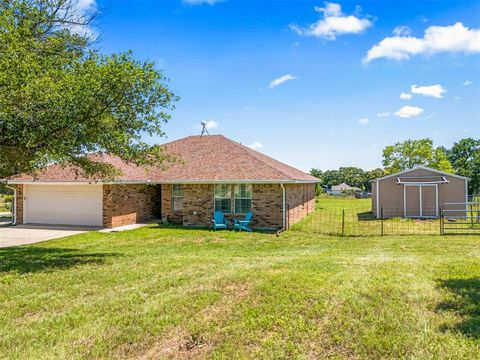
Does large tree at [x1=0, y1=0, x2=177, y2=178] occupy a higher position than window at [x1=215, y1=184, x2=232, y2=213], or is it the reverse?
large tree at [x1=0, y1=0, x2=177, y2=178]

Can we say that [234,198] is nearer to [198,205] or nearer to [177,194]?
[198,205]

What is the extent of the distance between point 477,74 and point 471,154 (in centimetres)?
5685

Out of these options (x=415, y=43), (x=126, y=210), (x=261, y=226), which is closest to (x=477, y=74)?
(x=415, y=43)

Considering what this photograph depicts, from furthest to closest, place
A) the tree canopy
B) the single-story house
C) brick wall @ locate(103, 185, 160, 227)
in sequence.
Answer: the tree canopy
the single-story house
brick wall @ locate(103, 185, 160, 227)

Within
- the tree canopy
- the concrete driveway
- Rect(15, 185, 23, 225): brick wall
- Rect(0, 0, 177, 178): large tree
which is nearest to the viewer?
Rect(0, 0, 177, 178): large tree

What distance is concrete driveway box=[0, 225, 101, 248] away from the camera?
14016mm

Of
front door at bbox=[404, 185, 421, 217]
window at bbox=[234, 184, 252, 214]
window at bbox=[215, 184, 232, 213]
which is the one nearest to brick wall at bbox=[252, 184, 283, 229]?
window at bbox=[234, 184, 252, 214]

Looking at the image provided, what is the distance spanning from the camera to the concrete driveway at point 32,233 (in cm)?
1402

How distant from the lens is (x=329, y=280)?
6.17m

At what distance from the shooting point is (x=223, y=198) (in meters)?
17.6

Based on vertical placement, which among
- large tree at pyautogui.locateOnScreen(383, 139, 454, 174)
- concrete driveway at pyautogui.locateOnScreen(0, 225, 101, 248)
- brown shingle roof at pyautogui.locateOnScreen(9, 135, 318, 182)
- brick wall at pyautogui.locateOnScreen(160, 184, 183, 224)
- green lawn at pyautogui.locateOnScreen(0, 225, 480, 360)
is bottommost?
concrete driveway at pyautogui.locateOnScreen(0, 225, 101, 248)

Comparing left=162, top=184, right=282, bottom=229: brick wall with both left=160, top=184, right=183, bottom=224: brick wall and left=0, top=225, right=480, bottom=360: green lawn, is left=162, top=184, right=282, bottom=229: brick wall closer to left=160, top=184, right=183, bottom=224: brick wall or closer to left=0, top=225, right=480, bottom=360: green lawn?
left=160, top=184, right=183, bottom=224: brick wall

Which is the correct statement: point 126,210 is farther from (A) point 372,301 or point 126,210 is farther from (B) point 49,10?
(A) point 372,301

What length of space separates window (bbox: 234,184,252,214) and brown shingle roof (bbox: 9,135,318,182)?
0.68 meters
